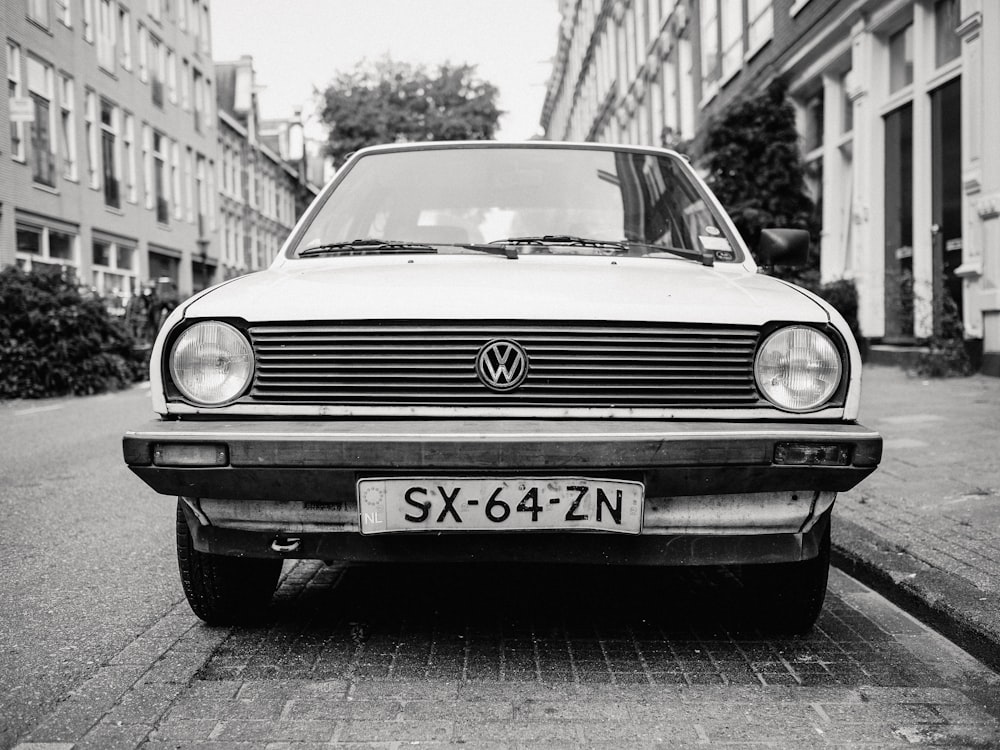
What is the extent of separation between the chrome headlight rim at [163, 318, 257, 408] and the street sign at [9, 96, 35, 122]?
2118 cm

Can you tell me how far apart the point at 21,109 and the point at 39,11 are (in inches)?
121

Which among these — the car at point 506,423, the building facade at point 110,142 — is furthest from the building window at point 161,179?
the car at point 506,423

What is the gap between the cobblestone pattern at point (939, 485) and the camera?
13.7 ft

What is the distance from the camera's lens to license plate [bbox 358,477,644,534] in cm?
282

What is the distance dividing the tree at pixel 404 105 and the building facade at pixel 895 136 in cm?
2293

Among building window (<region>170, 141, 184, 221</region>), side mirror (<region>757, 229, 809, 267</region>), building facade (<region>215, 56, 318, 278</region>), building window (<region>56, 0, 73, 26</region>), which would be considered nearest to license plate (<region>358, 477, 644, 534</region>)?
side mirror (<region>757, 229, 809, 267</region>)

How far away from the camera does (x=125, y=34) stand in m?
30.0

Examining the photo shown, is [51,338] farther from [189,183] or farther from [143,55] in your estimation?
[189,183]

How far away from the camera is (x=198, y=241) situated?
3625 centimetres

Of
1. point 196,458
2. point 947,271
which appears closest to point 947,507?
point 196,458

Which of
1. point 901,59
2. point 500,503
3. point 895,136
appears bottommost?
point 500,503

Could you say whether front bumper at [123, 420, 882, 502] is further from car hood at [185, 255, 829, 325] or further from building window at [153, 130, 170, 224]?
building window at [153, 130, 170, 224]

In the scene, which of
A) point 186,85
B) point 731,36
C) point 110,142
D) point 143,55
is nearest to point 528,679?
point 731,36

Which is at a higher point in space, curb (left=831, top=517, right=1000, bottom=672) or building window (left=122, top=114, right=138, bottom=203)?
building window (left=122, top=114, right=138, bottom=203)
